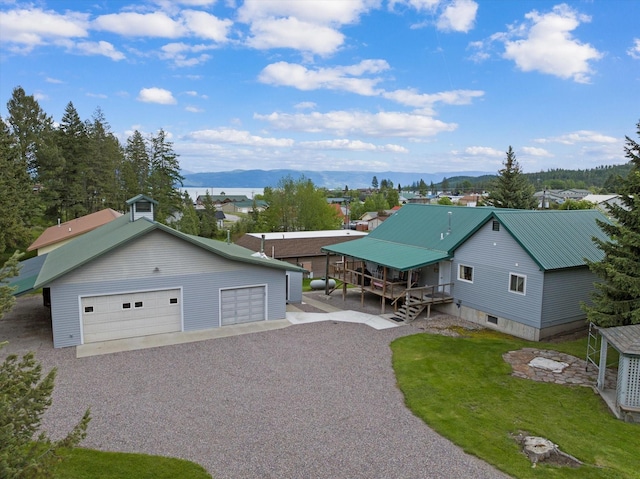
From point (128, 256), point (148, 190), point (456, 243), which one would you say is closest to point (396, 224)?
point (456, 243)

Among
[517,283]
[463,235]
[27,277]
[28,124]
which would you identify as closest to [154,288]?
[27,277]

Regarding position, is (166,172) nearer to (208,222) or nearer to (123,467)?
(208,222)

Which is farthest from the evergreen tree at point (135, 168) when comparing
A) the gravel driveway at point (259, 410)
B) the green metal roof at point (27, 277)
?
the gravel driveway at point (259, 410)

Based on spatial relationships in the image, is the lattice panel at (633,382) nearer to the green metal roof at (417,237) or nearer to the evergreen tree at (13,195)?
the green metal roof at (417,237)

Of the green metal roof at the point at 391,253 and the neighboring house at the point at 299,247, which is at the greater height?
the green metal roof at the point at 391,253

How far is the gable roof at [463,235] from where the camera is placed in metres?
18.2

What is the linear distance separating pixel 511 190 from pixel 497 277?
67.3ft

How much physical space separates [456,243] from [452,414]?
36.4 feet

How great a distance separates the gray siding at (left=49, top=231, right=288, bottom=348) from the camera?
15.8 metres

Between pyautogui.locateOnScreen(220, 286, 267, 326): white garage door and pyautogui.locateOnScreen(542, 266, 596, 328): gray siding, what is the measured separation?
1152 centimetres

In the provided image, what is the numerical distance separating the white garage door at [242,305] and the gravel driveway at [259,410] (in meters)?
2.37

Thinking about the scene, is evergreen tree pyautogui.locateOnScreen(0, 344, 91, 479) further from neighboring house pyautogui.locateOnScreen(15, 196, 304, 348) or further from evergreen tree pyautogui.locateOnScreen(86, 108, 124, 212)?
evergreen tree pyautogui.locateOnScreen(86, 108, 124, 212)

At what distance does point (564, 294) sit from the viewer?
707 inches

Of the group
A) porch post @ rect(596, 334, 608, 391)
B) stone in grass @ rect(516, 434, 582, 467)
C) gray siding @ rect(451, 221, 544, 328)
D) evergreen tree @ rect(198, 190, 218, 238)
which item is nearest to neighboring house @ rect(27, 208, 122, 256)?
evergreen tree @ rect(198, 190, 218, 238)
